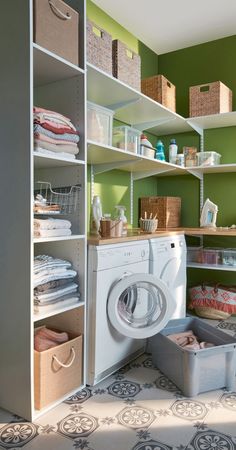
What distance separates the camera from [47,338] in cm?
186

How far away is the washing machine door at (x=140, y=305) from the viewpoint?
200 cm

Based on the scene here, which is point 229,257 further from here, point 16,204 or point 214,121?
point 16,204

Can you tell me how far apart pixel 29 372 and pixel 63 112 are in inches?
54.3

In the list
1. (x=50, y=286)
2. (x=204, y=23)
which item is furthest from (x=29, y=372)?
(x=204, y=23)

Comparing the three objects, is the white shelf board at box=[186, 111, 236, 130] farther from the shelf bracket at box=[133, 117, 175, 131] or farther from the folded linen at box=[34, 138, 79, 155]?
the folded linen at box=[34, 138, 79, 155]

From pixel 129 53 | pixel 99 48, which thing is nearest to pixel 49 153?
pixel 99 48

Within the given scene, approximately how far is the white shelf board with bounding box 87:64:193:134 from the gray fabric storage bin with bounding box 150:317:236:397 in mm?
1644

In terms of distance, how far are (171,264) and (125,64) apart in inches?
59.2

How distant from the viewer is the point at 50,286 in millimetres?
1779

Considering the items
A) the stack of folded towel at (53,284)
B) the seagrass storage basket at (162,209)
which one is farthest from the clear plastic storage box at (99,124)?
Answer: the seagrass storage basket at (162,209)

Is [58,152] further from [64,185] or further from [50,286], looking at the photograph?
[50,286]

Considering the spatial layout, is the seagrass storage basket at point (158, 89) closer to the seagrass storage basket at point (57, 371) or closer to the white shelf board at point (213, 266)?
the white shelf board at point (213, 266)

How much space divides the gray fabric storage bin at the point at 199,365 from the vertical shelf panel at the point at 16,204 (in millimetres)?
809

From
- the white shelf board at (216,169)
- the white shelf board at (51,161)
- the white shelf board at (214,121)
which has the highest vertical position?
the white shelf board at (214,121)
